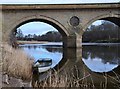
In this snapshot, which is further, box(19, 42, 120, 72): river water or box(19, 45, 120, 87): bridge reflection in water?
Result: box(19, 42, 120, 72): river water

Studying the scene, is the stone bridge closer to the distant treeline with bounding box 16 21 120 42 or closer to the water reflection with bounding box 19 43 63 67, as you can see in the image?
the water reflection with bounding box 19 43 63 67

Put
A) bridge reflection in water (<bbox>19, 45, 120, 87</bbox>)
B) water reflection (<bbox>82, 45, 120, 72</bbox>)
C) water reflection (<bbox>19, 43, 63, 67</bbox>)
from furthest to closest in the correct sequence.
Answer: water reflection (<bbox>19, 43, 63, 67</bbox>)
water reflection (<bbox>82, 45, 120, 72</bbox>)
bridge reflection in water (<bbox>19, 45, 120, 87</bbox>)

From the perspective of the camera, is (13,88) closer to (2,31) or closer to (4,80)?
(4,80)

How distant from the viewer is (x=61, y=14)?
106ft

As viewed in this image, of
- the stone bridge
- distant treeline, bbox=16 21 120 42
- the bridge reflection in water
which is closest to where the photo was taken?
the bridge reflection in water

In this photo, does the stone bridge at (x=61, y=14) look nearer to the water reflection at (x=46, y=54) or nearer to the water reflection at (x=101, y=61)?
the water reflection at (x=46, y=54)

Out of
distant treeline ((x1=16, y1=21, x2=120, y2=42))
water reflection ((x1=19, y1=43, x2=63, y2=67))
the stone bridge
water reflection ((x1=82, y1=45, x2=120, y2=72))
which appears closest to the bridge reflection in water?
water reflection ((x1=82, y1=45, x2=120, y2=72))

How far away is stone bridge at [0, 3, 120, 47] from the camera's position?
105 ft

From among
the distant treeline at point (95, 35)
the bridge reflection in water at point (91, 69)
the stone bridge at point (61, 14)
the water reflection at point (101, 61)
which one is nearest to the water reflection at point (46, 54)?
the bridge reflection in water at point (91, 69)

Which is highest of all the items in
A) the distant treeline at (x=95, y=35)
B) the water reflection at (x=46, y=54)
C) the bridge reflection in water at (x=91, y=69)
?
the distant treeline at (x=95, y=35)

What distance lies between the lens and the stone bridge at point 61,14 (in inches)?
1257

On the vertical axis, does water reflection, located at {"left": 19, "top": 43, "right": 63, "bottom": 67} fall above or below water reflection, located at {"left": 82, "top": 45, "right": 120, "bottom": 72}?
above

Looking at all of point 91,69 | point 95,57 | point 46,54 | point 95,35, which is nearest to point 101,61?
point 95,57

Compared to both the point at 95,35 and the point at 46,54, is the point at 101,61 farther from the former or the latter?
the point at 95,35
